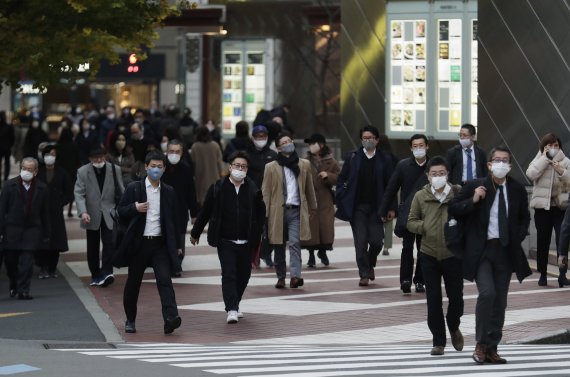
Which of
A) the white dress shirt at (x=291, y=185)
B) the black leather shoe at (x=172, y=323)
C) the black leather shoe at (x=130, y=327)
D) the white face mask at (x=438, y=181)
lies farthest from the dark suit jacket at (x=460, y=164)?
the white face mask at (x=438, y=181)

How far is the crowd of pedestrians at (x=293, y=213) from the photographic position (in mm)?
13070

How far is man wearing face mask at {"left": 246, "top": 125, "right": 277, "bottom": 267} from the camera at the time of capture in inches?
823

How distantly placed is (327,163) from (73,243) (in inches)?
244

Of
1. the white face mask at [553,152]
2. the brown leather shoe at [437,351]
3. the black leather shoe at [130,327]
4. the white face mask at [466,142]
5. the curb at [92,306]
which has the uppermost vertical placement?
the white face mask at [466,142]

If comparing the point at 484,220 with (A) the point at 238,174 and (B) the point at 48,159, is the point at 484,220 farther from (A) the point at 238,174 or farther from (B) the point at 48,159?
(B) the point at 48,159

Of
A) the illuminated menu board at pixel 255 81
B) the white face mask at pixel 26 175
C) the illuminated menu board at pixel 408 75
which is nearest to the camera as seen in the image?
the white face mask at pixel 26 175

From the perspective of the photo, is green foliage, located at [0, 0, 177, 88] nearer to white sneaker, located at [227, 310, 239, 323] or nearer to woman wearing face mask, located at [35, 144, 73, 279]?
woman wearing face mask, located at [35, 144, 73, 279]

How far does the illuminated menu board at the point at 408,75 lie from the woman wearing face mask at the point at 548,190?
11481mm

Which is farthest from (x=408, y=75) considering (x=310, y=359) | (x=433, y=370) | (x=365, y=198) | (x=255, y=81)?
(x=433, y=370)

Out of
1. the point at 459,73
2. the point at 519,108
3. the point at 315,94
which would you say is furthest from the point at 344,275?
the point at 315,94

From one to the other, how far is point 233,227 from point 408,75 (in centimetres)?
1521

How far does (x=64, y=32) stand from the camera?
22453mm

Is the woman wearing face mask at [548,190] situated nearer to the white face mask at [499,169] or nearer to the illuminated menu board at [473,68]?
the white face mask at [499,169]

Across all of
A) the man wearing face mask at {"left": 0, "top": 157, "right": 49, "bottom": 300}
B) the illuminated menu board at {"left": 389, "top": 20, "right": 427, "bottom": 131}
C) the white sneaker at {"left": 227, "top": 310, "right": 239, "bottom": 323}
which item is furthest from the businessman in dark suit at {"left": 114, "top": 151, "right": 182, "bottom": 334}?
the illuminated menu board at {"left": 389, "top": 20, "right": 427, "bottom": 131}
